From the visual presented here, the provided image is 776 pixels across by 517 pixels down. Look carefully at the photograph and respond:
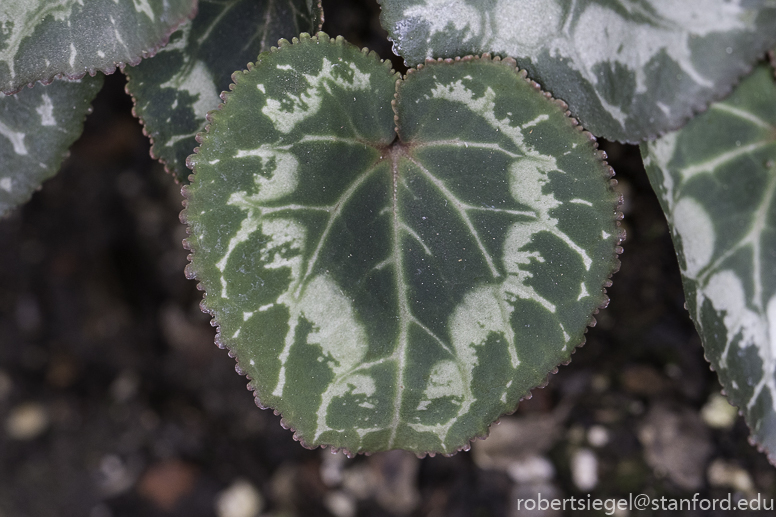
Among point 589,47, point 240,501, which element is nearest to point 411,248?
point 589,47

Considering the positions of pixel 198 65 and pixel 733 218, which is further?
pixel 198 65

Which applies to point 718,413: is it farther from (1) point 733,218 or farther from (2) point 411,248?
(2) point 411,248

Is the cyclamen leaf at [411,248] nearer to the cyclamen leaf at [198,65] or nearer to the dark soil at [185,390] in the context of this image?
the cyclamen leaf at [198,65]

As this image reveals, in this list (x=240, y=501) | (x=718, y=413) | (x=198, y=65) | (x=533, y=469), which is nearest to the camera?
(x=198, y=65)

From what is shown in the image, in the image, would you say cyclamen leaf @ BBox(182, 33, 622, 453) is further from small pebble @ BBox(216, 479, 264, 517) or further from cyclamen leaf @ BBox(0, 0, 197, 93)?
small pebble @ BBox(216, 479, 264, 517)

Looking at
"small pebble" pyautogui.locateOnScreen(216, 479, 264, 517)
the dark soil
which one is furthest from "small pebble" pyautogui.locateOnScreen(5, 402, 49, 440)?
"small pebble" pyautogui.locateOnScreen(216, 479, 264, 517)

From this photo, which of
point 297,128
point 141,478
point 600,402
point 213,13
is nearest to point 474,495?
point 600,402
